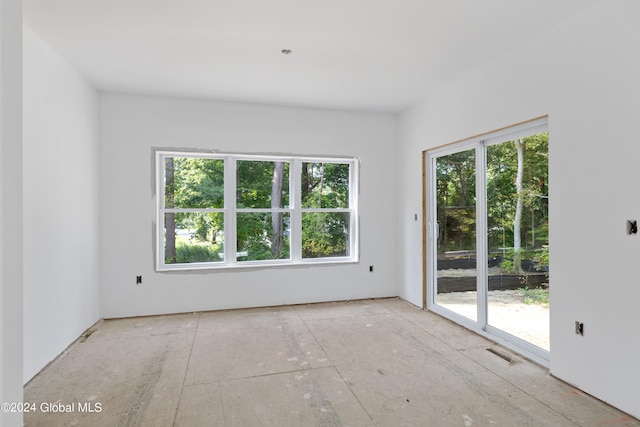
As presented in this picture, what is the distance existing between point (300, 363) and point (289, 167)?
272cm

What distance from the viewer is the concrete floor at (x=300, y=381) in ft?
7.34

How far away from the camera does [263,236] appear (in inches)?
191

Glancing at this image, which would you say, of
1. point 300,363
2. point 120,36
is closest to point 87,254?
point 120,36

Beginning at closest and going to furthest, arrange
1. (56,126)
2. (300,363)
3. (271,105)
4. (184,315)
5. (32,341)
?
1. (32,341)
2. (300,363)
3. (56,126)
4. (184,315)
5. (271,105)

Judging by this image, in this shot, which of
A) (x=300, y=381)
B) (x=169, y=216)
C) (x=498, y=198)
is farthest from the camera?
(x=169, y=216)

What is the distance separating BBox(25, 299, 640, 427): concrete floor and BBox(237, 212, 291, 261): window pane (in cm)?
107

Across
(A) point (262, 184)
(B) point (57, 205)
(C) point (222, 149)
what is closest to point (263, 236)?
(A) point (262, 184)

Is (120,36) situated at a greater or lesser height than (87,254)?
greater

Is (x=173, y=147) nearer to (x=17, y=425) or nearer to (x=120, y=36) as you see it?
(x=120, y=36)

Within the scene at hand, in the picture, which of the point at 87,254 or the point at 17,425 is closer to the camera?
the point at 17,425

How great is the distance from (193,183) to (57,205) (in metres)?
1.60

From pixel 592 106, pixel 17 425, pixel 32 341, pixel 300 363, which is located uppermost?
pixel 592 106

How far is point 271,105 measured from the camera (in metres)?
4.71

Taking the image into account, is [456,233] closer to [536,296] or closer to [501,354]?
[536,296]
